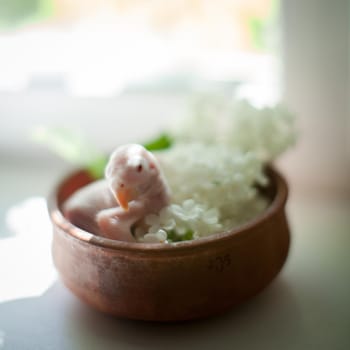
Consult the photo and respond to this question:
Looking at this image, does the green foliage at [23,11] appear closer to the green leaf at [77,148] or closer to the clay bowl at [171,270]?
the green leaf at [77,148]

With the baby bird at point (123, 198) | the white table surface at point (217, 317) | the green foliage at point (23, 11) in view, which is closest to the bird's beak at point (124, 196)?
the baby bird at point (123, 198)

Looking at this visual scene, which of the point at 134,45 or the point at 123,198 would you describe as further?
the point at 134,45

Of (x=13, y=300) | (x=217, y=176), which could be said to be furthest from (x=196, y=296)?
(x=13, y=300)

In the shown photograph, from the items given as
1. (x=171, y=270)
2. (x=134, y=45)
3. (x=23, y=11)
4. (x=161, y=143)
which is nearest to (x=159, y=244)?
(x=171, y=270)

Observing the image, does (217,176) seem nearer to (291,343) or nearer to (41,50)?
(291,343)

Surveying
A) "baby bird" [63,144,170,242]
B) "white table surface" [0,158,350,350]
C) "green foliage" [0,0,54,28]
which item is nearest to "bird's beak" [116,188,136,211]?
"baby bird" [63,144,170,242]

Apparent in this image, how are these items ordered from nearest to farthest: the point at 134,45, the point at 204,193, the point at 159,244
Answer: the point at 159,244
the point at 204,193
the point at 134,45

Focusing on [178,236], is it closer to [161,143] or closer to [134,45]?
[161,143]
